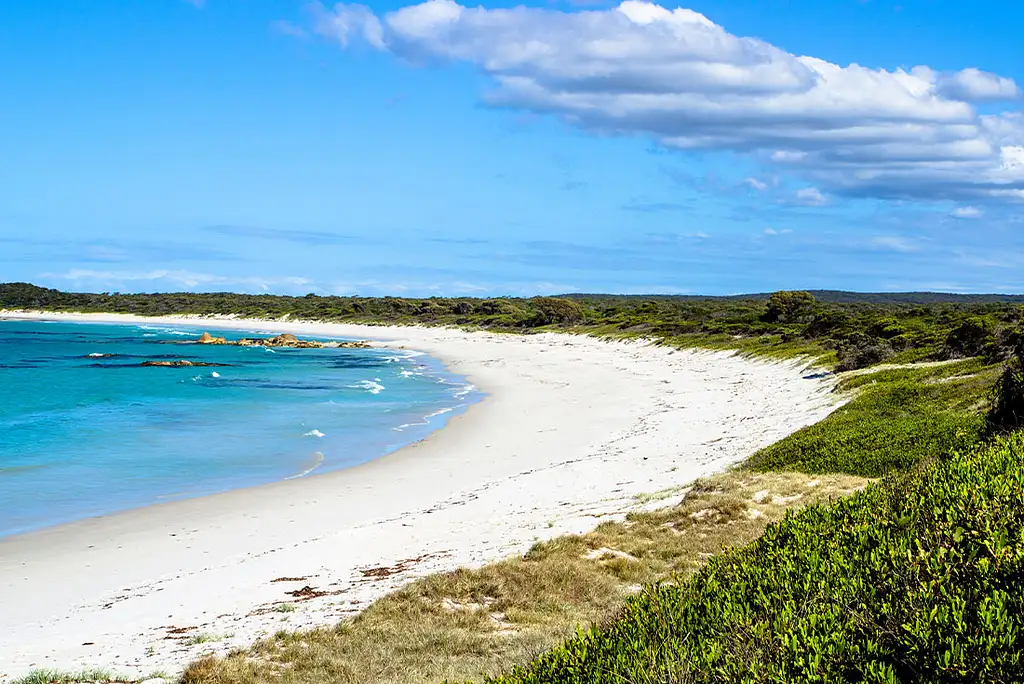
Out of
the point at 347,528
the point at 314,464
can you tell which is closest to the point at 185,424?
the point at 314,464

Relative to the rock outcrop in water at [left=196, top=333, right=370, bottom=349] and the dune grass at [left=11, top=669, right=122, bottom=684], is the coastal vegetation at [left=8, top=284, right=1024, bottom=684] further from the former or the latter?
the rock outcrop in water at [left=196, top=333, right=370, bottom=349]

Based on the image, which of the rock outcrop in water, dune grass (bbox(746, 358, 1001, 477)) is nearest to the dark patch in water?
the rock outcrop in water

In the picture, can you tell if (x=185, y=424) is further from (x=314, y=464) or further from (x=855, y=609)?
(x=855, y=609)

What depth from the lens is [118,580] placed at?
1489cm

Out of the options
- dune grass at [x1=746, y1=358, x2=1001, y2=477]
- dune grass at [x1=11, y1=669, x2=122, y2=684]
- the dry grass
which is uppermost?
dune grass at [x1=746, y1=358, x2=1001, y2=477]

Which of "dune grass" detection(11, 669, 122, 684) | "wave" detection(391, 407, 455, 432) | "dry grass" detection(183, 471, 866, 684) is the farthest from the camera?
"wave" detection(391, 407, 455, 432)

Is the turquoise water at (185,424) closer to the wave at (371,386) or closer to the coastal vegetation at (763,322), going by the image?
the wave at (371,386)

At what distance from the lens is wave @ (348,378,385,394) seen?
162 ft

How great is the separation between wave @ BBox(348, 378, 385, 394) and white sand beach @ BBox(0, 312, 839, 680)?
13202mm

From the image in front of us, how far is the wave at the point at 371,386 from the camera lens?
49.2 m

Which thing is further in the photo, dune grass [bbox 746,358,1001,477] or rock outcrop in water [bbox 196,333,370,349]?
rock outcrop in water [bbox 196,333,370,349]

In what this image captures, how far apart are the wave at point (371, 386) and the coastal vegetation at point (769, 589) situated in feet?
108

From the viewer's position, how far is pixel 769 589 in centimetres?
563

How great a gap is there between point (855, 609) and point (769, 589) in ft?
2.68
